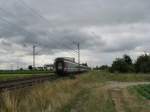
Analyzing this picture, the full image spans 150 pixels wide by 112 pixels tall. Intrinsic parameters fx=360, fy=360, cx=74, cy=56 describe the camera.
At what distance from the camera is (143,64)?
105688 millimetres

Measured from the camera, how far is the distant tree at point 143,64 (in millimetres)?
104025

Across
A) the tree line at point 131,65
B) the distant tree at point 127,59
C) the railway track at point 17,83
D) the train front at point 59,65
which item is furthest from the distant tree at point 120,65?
the railway track at point 17,83

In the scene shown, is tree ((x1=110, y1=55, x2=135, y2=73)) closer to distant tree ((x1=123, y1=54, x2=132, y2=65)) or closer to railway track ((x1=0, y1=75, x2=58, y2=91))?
distant tree ((x1=123, y1=54, x2=132, y2=65))

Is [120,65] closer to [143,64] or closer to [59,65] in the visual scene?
[143,64]

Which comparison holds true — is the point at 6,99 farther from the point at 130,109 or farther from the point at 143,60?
the point at 143,60

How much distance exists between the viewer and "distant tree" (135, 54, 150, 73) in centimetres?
10403

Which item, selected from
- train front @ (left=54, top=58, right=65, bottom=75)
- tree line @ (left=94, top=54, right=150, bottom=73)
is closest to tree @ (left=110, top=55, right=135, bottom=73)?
tree line @ (left=94, top=54, right=150, bottom=73)

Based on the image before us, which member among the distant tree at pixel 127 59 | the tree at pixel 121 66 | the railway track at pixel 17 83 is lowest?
the railway track at pixel 17 83

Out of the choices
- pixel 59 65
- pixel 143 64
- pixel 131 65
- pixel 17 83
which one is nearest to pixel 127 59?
pixel 131 65

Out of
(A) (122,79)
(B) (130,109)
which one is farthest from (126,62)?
(B) (130,109)

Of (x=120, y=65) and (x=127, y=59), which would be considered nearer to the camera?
(x=120, y=65)

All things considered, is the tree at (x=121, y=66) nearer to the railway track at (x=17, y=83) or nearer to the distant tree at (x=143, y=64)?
the distant tree at (x=143, y=64)

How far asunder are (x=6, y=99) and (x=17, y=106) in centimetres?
61

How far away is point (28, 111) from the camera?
47.8 ft
